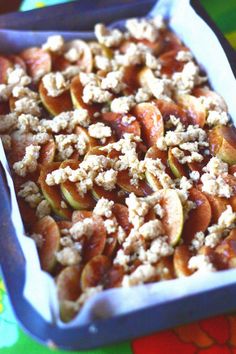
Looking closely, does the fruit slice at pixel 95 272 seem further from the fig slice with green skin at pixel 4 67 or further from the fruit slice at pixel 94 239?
the fig slice with green skin at pixel 4 67

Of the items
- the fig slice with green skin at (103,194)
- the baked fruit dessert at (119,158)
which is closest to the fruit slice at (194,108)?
the baked fruit dessert at (119,158)

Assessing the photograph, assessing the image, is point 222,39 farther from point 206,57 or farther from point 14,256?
point 14,256

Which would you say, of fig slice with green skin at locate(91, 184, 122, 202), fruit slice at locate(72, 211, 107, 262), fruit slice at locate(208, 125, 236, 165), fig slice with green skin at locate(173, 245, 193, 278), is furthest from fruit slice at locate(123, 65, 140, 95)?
fig slice with green skin at locate(173, 245, 193, 278)

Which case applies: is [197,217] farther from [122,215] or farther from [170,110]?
[170,110]

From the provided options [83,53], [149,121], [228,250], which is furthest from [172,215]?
[83,53]

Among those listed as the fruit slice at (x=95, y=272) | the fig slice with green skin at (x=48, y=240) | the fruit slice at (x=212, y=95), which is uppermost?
the fruit slice at (x=212, y=95)
